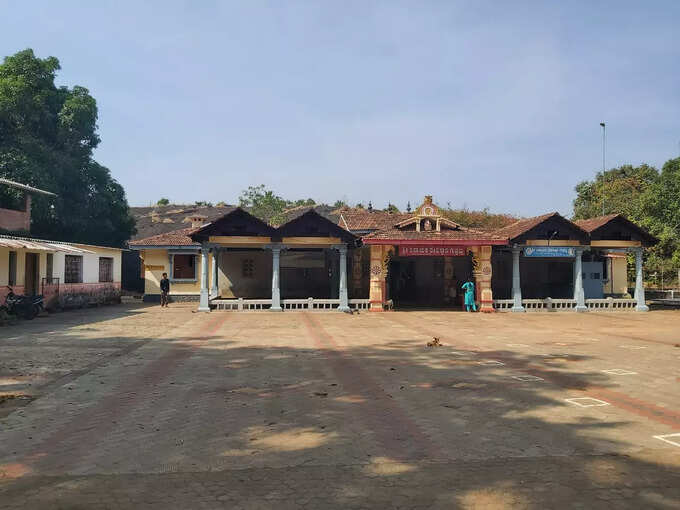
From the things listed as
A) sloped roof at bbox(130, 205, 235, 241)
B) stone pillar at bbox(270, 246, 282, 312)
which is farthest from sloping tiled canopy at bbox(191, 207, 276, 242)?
sloped roof at bbox(130, 205, 235, 241)

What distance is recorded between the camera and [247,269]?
28203 mm

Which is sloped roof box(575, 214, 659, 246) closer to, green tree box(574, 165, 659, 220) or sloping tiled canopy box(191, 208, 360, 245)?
sloping tiled canopy box(191, 208, 360, 245)

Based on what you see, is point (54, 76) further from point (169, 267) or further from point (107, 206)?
point (169, 267)

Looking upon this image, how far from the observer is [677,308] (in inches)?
1009

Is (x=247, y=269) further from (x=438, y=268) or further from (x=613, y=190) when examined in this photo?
(x=613, y=190)

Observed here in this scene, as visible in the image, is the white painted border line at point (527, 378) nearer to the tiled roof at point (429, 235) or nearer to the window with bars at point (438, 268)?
the tiled roof at point (429, 235)

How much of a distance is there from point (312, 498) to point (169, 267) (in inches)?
1044

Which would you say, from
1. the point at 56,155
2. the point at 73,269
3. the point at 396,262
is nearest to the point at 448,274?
the point at 396,262

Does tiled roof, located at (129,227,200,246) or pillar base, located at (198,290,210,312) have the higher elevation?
tiled roof, located at (129,227,200,246)

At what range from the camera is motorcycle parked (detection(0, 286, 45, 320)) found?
57.5 feet

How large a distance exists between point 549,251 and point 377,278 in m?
8.51

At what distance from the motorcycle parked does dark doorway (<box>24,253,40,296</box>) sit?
190 cm

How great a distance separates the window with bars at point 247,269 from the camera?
28.2m

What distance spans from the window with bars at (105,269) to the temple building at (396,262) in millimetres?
1957
